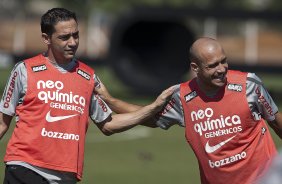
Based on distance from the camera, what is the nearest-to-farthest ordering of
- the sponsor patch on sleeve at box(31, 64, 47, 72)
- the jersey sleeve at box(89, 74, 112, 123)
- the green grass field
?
the sponsor patch on sleeve at box(31, 64, 47, 72) → the jersey sleeve at box(89, 74, 112, 123) → the green grass field

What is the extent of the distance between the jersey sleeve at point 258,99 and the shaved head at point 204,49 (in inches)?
16.7

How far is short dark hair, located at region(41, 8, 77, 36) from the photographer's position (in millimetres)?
9031

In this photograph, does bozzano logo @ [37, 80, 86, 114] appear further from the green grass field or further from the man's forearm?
the green grass field

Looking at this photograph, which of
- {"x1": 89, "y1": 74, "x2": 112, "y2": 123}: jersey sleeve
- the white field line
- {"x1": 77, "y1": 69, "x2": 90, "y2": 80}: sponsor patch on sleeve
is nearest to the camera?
{"x1": 77, "y1": 69, "x2": 90, "y2": 80}: sponsor patch on sleeve

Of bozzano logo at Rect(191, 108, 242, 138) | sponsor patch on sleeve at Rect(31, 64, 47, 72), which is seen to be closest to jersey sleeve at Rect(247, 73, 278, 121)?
bozzano logo at Rect(191, 108, 242, 138)

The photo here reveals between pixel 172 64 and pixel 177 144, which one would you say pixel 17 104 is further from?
pixel 172 64

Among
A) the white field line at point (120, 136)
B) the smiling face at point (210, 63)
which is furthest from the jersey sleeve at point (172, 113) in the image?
the white field line at point (120, 136)

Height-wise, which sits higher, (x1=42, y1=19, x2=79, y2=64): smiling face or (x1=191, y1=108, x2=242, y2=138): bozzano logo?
(x1=42, y1=19, x2=79, y2=64): smiling face

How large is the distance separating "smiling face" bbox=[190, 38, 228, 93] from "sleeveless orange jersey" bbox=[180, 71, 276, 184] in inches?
6.5

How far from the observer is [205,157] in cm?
915

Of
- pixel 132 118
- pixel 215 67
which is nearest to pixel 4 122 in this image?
pixel 132 118

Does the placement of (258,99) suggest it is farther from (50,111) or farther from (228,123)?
(50,111)

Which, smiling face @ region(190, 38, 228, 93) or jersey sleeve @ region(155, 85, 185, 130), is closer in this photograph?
smiling face @ region(190, 38, 228, 93)

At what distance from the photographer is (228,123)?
9102mm
